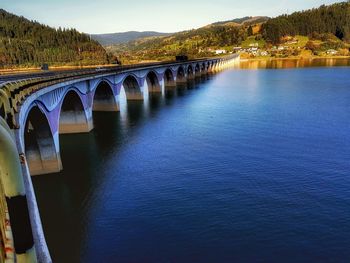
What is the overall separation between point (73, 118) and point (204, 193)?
27.6 meters

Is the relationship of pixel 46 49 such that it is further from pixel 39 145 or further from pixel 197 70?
pixel 39 145

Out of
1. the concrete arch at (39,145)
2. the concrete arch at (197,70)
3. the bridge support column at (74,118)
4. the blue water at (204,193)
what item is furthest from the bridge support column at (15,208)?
the concrete arch at (197,70)

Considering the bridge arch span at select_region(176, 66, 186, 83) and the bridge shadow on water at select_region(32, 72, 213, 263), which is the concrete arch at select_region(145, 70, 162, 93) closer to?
the bridge arch span at select_region(176, 66, 186, 83)

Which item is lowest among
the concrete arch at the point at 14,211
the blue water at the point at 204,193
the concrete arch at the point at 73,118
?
the blue water at the point at 204,193

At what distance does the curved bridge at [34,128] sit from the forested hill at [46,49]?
80.4 meters

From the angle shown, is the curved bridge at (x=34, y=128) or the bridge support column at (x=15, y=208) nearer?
the bridge support column at (x=15, y=208)

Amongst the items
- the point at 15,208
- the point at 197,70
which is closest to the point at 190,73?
the point at 197,70

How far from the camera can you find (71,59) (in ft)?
525

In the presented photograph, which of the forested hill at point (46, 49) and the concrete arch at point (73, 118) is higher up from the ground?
the forested hill at point (46, 49)

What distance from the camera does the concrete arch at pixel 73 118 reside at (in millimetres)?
45031

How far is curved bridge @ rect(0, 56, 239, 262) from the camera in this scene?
30.2ft

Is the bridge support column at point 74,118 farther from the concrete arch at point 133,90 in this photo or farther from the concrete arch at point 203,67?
the concrete arch at point 203,67

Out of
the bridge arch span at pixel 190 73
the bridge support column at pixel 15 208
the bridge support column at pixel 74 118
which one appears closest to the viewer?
the bridge support column at pixel 15 208

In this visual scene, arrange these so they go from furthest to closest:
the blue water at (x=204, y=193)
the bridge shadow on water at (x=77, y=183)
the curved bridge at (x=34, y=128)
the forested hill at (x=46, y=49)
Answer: the forested hill at (x=46, y=49) < the bridge shadow on water at (x=77, y=183) < the blue water at (x=204, y=193) < the curved bridge at (x=34, y=128)
